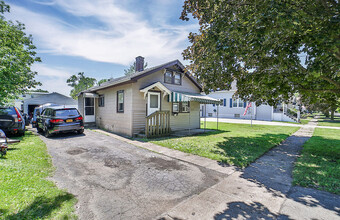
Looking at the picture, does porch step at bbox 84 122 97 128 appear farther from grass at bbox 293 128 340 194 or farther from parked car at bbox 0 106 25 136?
grass at bbox 293 128 340 194

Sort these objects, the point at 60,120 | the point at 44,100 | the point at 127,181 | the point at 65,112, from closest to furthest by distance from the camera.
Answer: the point at 127,181 < the point at 60,120 < the point at 65,112 < the point at 44,100

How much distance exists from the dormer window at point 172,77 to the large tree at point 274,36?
493 cm

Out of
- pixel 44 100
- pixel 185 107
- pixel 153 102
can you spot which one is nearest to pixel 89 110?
pixel 153 102

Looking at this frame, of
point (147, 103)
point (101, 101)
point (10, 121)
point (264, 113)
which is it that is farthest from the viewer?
point (264, 113)

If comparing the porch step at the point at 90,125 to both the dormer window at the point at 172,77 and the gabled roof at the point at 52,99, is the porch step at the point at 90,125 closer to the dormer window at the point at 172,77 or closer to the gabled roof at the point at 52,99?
the dormer window at the point at 172,77

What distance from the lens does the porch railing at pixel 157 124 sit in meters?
8.77

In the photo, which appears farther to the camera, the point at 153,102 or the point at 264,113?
the point at 264,113

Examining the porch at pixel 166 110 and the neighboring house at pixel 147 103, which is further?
the neighboring house at pixel 147 103

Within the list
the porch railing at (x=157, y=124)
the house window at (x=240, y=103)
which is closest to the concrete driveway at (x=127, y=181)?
the porch railing at (x=157, y=124)

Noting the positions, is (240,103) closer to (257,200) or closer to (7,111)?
(257,200)

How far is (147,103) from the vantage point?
32.6ft

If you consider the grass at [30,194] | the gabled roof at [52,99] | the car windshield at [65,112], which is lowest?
the grass at [30,194]

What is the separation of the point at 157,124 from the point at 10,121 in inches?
283

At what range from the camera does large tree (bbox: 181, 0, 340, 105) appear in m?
3.57
